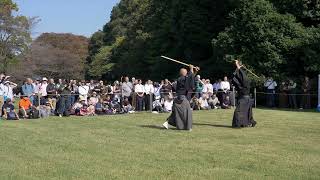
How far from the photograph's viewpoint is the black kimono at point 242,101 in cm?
1762

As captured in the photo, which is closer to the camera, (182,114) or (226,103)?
(182,114)

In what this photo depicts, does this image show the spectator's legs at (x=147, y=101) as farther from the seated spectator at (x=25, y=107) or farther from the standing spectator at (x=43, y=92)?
the seated spectator at (x=25, y=107)

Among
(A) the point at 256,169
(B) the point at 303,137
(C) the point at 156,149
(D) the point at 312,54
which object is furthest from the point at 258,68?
(A) the point at 256,169

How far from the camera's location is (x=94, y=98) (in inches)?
1022

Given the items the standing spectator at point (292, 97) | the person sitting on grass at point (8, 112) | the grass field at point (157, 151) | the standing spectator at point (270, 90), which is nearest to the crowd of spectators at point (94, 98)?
the person sitting on grass at point (8, 112)

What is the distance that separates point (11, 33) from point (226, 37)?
25663mm

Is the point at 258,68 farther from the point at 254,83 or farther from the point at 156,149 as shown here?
the point at 156,149

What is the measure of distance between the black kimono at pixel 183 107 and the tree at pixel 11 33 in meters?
37.4

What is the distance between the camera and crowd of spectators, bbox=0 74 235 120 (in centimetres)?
2350

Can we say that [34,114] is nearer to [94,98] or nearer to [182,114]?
[94,98]

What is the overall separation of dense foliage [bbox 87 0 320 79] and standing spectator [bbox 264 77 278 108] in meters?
1.36

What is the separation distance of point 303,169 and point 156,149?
3846mm

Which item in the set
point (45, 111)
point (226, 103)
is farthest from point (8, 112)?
point (226, 103)

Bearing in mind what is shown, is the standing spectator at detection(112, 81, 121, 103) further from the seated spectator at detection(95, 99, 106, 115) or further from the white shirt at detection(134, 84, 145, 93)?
the seated spectator at detection(95, 99, 106, 115)
